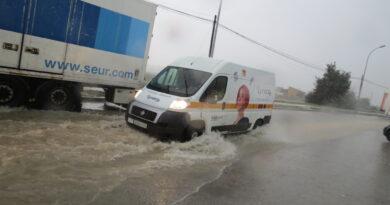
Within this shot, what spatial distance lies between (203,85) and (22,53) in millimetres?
4506

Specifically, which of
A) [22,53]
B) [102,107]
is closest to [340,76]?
[102,107]

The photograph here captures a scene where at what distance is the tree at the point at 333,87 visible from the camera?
158 ft

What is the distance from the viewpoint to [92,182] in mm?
4773

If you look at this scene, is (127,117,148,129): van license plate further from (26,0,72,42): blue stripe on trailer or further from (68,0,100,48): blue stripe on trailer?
(26,0,72,42): blue stripe on trailer

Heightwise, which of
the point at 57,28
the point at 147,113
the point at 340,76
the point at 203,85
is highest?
the point at 340,76

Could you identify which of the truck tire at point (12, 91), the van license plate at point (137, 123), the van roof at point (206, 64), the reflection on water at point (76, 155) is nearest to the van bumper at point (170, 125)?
the van license plate at point (137, 123)

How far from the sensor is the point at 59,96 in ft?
31.2

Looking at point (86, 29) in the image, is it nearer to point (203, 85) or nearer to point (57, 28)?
point (57, 28)

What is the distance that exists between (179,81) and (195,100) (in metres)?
0.78

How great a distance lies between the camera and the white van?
7.46 metres

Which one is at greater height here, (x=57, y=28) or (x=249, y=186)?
(x=57, y=28)

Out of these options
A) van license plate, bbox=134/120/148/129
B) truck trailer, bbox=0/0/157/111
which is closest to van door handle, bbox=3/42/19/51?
truck trailer, bbox=0/0/157/111

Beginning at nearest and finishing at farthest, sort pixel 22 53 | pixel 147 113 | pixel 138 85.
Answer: pixel 147 113, pixel 22 53, pixel 138 85

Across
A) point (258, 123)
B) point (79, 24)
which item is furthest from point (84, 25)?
point (258, 123)
